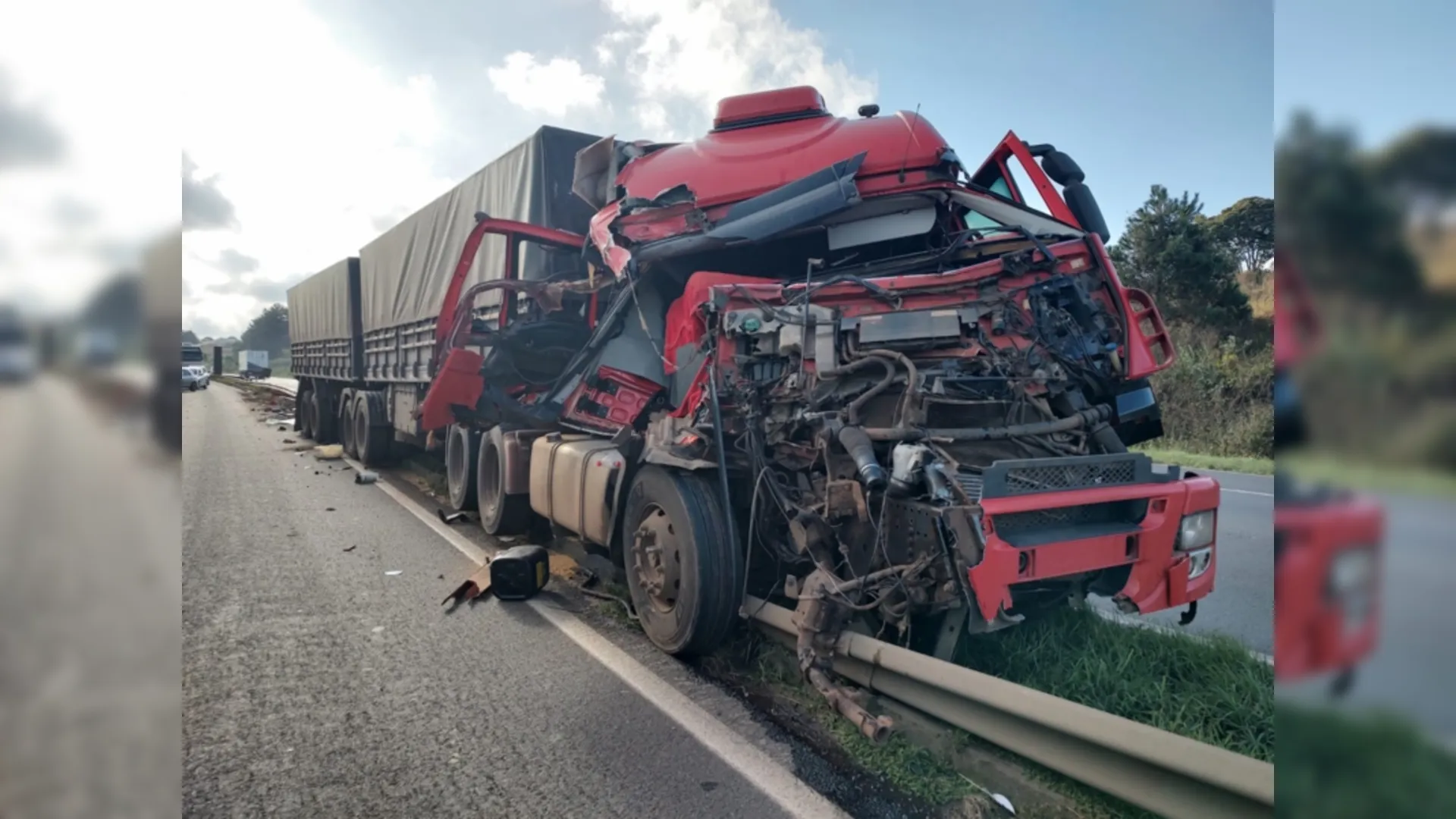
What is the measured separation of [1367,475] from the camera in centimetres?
56

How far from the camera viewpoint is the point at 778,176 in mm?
5273

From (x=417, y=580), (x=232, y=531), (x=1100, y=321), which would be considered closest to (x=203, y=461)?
(x=232, y=531)

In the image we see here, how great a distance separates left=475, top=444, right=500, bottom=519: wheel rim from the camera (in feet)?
25.8

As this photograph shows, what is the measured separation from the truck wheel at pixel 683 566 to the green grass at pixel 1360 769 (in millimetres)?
3754

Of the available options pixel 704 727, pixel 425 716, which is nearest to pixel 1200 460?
pixel 704 727

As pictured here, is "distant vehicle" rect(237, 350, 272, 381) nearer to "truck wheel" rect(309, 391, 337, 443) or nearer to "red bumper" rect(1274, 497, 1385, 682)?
"truck wheel" rect(309, 391, 337, 443)

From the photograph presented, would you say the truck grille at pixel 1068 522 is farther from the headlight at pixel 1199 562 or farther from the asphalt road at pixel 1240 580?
the asphalt road at pixel 1240 580

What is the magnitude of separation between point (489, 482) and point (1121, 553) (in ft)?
19.6

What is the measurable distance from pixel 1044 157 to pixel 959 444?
2631mm

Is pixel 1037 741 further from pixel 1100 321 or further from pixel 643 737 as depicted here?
pixel 1100 321

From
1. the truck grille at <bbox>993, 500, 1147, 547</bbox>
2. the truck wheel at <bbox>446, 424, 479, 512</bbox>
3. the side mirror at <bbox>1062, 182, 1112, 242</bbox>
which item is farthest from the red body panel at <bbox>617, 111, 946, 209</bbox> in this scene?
the truck wheel at <bbox>446, 424, 479, 512</bbox>

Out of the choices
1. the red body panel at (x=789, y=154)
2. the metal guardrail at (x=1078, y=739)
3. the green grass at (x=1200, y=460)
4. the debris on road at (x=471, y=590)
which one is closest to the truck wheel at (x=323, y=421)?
the debris on road at (x=471, y=590)

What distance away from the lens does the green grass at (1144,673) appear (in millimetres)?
3461

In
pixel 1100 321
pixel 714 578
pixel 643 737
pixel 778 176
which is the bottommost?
pixel 643 737
